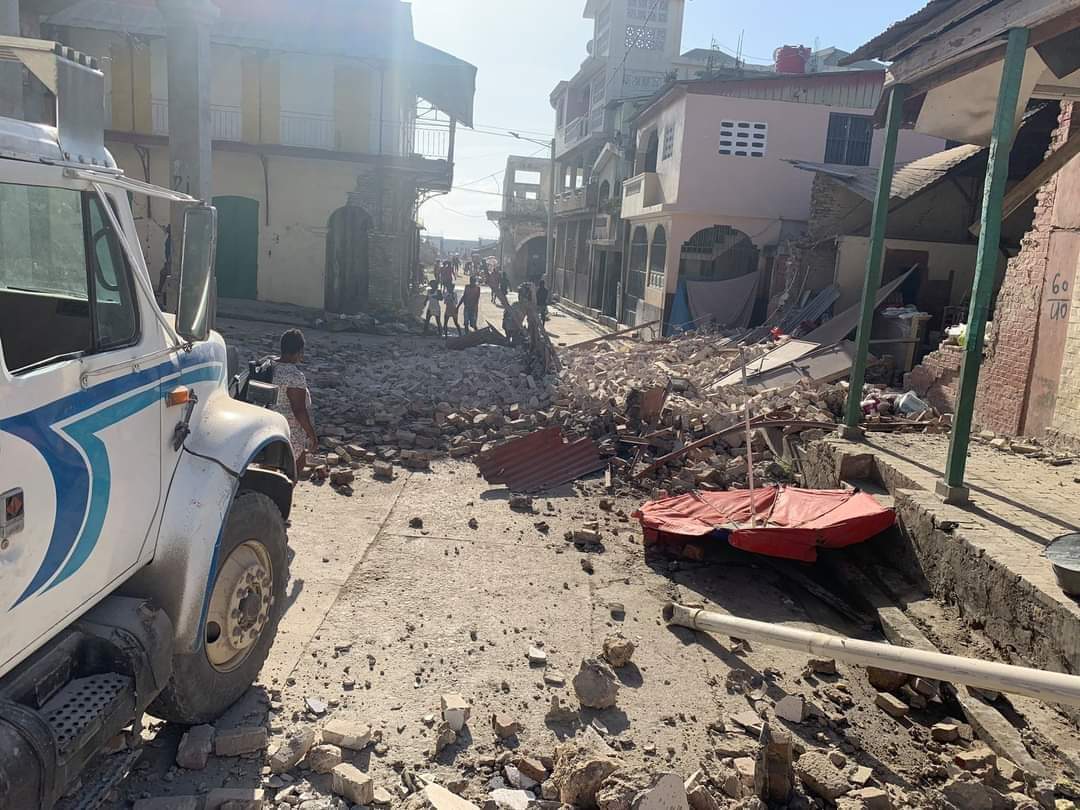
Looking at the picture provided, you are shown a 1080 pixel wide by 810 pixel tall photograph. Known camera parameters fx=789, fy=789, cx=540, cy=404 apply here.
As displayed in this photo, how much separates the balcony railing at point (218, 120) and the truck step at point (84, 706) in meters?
19.6

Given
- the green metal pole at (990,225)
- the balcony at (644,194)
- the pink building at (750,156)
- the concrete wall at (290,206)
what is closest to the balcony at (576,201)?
the balcony at (644,194)

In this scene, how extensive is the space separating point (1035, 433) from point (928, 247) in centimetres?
915

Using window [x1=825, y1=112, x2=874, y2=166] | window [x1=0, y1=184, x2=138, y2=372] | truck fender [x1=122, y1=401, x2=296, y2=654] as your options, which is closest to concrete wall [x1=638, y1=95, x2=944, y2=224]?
window [x1=825, y1=112, x2=874, y2=166]

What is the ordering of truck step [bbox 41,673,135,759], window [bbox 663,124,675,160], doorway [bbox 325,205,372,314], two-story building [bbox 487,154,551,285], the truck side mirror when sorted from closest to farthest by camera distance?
truck step [bbox 41,673,135,759]
the truck side mirror
doorway [bbox 325,205,372,314]
window [bbox 663,124,675,160]
two-story building [bbox 487,154,551,285]

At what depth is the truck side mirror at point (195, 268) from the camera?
3.13 meters

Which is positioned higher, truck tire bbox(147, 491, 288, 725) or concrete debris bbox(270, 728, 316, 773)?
truck tire bbox(147, 491, 288, 725)

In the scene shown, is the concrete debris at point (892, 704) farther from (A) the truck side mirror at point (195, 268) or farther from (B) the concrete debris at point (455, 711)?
(A) the truck side mirror at point (195, 268)

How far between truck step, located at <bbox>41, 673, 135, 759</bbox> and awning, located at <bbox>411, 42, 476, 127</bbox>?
67.6ft

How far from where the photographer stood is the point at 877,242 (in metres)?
7.39

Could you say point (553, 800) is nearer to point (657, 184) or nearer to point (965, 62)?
point (965, 62)

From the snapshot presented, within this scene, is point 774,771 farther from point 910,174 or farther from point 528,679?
point 910,174

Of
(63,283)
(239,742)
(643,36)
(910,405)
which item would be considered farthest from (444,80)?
(239,742)

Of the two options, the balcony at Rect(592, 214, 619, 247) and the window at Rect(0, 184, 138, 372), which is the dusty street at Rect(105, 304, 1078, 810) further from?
the balcony at Rect(592, 214, 619, 247)

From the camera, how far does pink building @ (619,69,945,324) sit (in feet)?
69.4
